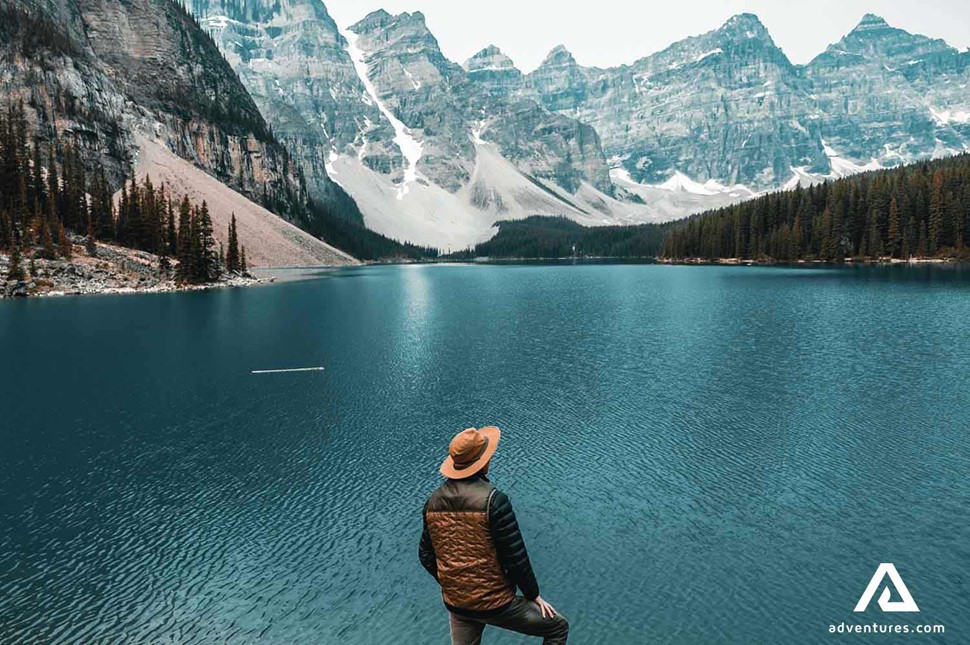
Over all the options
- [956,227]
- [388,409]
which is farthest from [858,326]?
[956,227]

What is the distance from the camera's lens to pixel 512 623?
29.4 ft

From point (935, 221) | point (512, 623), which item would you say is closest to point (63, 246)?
point (512, 623)

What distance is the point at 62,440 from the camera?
2858 cm

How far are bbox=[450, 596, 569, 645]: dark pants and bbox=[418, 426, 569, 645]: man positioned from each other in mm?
14

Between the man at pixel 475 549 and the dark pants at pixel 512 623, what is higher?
the man at pixel 475 549

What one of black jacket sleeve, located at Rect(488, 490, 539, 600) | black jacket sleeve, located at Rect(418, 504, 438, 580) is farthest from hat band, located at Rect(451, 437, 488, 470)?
black jacket sleeve, located at Rect(418, 504, 438, 580)

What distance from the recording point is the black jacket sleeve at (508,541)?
8.27 metres

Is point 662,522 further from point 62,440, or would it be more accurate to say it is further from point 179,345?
point 179,345

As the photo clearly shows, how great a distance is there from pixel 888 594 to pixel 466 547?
13484 millimetres

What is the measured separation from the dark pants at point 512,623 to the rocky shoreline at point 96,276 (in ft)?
380

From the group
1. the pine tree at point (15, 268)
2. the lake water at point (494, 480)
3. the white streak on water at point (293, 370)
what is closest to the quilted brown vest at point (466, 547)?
the lake water at point (494, 480)

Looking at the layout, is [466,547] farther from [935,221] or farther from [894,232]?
[894,232]

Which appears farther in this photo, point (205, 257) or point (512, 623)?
point (205, 257)

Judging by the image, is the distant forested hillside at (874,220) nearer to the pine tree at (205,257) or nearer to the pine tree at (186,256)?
the pine tree at (205,257)
